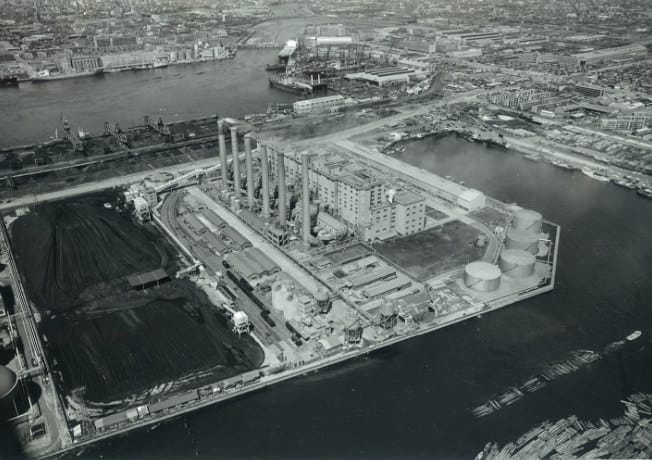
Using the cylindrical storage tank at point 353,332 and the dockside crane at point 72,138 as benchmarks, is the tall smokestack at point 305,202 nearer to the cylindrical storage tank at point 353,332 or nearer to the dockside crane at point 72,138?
the cylindrical storage tank at point 353,332

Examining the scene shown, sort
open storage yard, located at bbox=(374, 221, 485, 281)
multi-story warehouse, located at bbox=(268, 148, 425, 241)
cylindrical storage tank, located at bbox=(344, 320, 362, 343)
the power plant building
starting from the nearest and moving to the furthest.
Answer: cylindrical storage tank, located at bbox=(344, 320, 362, 343), open storage yard, located at bbox=(374, 221, 485, 281), multi-story warehouse, located at bbox=(268, 148, 425, 241), the power plant building

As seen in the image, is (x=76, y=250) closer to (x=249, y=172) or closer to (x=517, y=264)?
(x=249, y=172)

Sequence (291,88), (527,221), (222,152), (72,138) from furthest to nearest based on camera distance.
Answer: (291,88) < (72,138) < (222,152) < (527,221)

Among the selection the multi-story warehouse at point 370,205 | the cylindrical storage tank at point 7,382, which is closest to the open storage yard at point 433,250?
the multi-story warehouse at point 370,205

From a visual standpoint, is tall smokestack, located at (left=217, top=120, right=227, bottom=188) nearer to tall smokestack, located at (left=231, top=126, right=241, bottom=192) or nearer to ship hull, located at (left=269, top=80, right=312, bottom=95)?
tall smokestack, located at (left=231, top=126, right=241, bottom=192)

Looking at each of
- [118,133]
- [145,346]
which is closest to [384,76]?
[118,133]

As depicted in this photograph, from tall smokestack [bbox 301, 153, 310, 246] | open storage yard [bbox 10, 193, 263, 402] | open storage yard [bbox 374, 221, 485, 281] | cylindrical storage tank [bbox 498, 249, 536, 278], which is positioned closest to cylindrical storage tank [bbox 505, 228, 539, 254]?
cylindrical storage tank [bbox 498, 249, 536, 278]

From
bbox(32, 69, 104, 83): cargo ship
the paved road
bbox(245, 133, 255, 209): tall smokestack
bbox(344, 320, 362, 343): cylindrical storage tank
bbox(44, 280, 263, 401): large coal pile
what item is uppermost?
bbox(245, 133, 255, 209): tall smokestack

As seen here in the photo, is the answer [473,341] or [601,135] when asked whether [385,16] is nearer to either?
[601,135]
